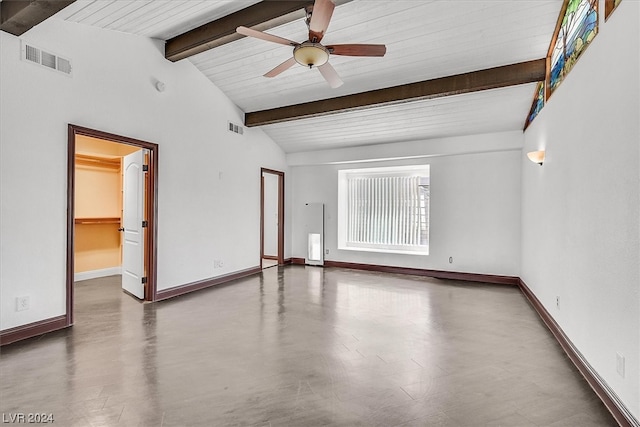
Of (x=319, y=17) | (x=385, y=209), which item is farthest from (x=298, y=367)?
(x=385, y=209)

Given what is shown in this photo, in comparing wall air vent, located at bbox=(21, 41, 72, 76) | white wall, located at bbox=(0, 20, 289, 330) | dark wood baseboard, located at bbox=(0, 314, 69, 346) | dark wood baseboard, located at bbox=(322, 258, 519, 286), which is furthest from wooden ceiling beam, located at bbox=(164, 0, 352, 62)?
dark wood baseboard, located at bbox=(322, 258, 519, 286)

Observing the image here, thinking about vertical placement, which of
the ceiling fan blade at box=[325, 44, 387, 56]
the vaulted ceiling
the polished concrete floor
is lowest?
the polished concrete floor

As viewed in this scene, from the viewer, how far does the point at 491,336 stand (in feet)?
11.4

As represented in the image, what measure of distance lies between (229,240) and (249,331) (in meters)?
2.70

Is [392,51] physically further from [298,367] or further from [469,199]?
[298,367]

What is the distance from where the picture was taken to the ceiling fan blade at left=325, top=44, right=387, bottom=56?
303cm

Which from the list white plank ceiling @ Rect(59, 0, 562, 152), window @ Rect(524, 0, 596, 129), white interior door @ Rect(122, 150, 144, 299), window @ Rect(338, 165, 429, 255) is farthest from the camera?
window @ Rect(338, 165, 429, 255)

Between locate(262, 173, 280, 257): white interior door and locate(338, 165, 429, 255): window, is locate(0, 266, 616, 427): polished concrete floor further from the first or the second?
locate(262, 173, 280, 257): white interior door

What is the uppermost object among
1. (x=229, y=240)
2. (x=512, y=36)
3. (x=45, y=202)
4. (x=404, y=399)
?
(x=512, y=36)

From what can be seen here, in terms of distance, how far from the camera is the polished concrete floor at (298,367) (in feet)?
7.09

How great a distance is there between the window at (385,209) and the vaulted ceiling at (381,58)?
115 cm

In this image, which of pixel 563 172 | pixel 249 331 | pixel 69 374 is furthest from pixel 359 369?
pixel 563 172

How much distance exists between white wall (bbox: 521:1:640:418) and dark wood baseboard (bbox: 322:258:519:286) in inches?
87.2

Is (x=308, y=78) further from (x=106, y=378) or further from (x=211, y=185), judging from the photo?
(x=106, y=378)
